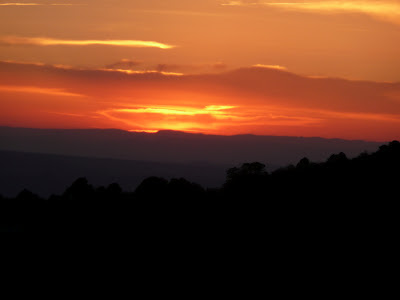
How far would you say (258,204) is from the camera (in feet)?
166

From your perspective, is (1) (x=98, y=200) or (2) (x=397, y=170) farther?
(1) (x=98, y=200)

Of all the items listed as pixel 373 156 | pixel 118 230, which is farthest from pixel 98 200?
pixel 373 156

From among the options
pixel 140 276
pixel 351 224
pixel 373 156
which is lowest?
pixel 140 276

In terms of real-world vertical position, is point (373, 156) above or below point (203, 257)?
above

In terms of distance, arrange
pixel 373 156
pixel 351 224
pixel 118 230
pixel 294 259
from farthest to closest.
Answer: pixel 373 156, pixel 118 230, pixel 351 224, pixel 294 259

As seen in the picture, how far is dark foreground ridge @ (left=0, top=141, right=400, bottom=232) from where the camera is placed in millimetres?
45719

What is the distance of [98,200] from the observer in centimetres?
6606

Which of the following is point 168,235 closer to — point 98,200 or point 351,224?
point 351,224

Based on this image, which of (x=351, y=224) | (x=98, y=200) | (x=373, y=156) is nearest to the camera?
(x=351, y=224)

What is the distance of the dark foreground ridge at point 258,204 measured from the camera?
150 ft

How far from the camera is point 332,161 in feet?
207

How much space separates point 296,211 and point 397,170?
28.4ft

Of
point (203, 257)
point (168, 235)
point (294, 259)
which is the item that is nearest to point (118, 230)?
point (168, 235)

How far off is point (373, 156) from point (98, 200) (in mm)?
21680
